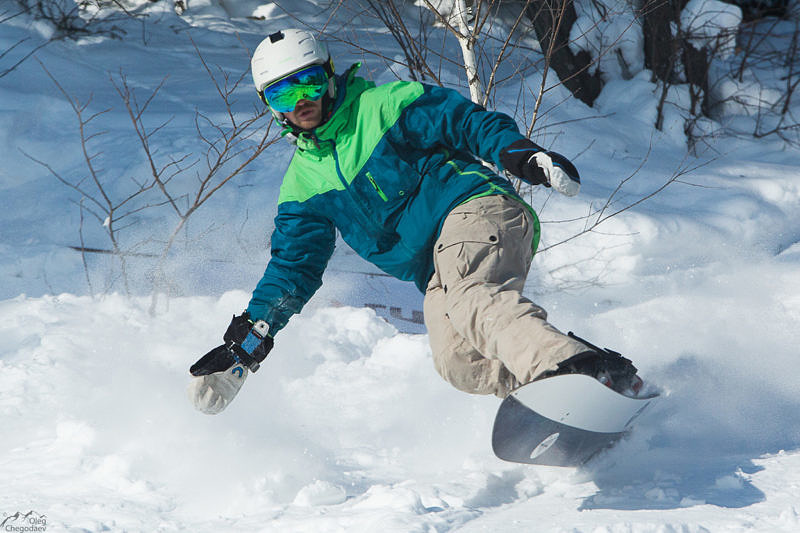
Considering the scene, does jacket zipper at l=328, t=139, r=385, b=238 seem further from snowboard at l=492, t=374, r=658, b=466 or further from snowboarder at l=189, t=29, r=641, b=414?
snowboard at l=492, t=374, r=658, b=466

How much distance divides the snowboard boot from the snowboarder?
0.37m

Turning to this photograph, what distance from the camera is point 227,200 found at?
585cm

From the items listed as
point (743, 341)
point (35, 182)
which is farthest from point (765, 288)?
point (35, 182)

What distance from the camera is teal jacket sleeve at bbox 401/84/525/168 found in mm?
2523

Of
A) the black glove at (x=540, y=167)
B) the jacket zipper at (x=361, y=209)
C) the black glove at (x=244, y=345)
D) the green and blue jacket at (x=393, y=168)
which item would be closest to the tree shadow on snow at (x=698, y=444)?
the black glove at (x=540, y=167)

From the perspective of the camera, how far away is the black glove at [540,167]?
2.21 meters

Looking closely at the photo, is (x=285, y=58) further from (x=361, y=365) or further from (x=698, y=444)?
(x=698, y=444)

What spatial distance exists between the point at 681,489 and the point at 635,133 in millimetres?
5894

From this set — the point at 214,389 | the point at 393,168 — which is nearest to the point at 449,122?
the point at 393,168

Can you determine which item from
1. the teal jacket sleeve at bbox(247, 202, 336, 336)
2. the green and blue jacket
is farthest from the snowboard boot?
the teal jacket sleeve at bbox(247, 202, 336, 336)

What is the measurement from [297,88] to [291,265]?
2.24 feet

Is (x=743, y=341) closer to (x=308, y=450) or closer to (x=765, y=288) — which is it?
(x=765, y=288)

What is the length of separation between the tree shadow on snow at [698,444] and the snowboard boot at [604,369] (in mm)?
275

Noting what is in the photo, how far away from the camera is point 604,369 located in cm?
214
